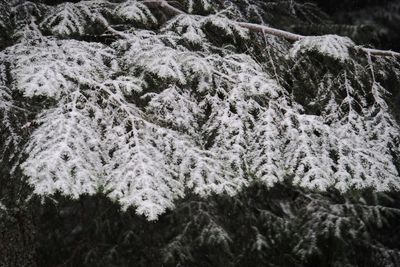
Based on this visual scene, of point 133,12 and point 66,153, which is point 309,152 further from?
point 133,12

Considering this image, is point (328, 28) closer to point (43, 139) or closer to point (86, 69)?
point (86, 69)

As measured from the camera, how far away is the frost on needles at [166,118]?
2238 mm

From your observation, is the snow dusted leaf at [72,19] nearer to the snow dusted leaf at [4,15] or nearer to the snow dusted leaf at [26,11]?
the snow dusted leaf at [26,11]

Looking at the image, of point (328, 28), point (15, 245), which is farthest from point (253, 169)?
point (328, 28)

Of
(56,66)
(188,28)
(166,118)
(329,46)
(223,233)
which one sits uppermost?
(329,46)

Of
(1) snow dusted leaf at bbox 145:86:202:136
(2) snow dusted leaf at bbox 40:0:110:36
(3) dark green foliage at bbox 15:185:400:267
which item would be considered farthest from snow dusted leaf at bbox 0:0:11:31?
(3) dark green foliage at bbox 15:185:400:267

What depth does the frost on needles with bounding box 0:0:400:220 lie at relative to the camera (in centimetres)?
224

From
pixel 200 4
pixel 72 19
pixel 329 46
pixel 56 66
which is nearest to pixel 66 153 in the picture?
pixel 56 66

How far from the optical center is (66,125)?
7.60 ft

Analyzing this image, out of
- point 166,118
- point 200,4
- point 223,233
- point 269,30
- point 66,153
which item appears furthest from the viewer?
point 223,233

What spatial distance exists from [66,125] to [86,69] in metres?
0.47

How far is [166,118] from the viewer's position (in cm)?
270

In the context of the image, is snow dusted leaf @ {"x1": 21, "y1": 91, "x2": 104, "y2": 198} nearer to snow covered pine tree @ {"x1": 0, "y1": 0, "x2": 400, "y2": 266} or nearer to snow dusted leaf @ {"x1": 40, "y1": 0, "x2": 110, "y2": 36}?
snow covered pine tree @ {"x1": 0, "y1": 0, "x2": 400, "y2": 266}

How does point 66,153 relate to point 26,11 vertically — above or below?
below
